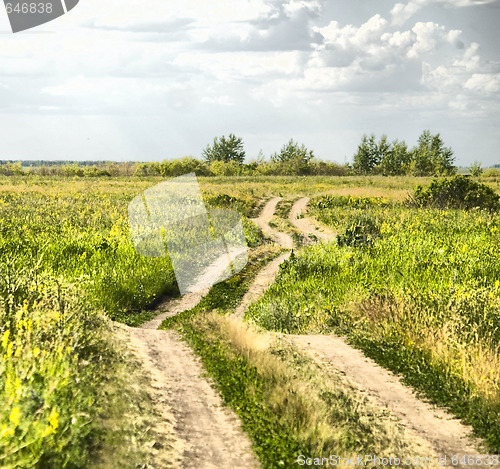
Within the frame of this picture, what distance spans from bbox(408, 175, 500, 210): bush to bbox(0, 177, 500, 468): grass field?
9509 mm

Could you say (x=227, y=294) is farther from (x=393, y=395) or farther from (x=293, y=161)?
(x=293, y=161)

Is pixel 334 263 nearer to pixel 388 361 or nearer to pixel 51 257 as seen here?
pixel 388 361

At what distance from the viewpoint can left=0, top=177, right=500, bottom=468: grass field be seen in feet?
15.7

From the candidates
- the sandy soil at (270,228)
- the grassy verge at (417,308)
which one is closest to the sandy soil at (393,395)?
the grassy verge at (417,308)

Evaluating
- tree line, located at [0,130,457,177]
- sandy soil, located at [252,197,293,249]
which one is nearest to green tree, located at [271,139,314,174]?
tree line, located at [0,130,457,177]

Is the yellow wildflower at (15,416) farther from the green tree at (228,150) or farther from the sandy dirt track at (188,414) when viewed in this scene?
the green tree at (228,150)

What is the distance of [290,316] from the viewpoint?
1041cm

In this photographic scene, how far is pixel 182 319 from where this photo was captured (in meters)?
10.3

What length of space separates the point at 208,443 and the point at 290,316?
17.3ft

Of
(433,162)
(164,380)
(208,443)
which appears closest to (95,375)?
(164,380)

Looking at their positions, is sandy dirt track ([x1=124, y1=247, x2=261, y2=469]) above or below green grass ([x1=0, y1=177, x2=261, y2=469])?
below

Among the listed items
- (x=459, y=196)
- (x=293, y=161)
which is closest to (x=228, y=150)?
(x=293, y=161)

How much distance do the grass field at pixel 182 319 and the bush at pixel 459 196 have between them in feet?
31.2

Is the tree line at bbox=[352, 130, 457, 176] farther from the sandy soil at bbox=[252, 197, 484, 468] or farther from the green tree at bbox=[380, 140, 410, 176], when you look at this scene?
the sandy soil at bbox=[252, 197, 484, 468]
